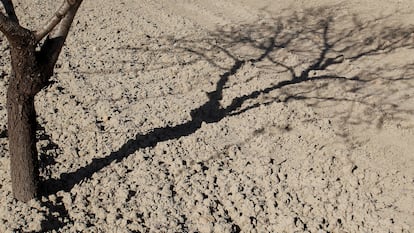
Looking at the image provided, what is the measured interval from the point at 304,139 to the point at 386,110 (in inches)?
44.5

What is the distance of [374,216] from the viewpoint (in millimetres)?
3785

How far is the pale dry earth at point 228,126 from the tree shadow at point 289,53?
0.08ft

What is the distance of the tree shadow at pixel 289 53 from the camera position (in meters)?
5.07

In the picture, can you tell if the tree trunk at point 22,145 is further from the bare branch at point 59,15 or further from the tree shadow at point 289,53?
the tree shadow at point 289,53

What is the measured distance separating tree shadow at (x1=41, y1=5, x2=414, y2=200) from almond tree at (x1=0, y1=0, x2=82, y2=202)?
0.92 metres

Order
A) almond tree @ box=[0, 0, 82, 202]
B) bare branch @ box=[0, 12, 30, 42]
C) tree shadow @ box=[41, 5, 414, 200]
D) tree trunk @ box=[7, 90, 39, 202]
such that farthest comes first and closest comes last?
1. tree shadow @ box=[41, 5, 414, 200]
2. tree trunk @ box=[7, 90, 39, 202]
3. almond tree @ box=[0, 0, 82, 202]
4. bare branch @ box=[0, 12, 30, 42]

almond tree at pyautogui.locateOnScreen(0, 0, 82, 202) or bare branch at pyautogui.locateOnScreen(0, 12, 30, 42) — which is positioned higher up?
bare branch at pyautogui.locateOnScreen(0, 12, 30, 42)

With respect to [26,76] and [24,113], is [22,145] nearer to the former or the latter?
[24,113]

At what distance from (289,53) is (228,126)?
6.49 ft

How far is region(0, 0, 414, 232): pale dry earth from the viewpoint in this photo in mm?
3736

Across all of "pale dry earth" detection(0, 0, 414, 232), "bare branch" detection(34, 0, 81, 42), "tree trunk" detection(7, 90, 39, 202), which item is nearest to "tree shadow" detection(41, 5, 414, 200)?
"pale dry earth" detection(0, 0, 414, 232)

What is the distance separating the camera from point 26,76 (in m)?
3.15

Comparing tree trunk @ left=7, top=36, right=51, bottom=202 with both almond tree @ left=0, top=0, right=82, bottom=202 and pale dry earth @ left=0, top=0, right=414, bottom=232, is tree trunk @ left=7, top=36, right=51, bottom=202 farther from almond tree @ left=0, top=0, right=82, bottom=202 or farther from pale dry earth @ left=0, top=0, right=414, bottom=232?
pale dry earth @ left=0, top=0, right=414, bottom=232

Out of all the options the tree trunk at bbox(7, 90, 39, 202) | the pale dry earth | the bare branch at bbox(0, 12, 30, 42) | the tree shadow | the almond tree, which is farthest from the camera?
the tree shadow
